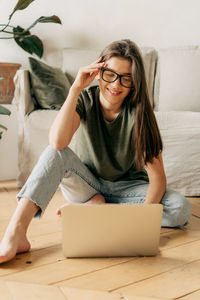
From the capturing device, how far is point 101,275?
90 cm

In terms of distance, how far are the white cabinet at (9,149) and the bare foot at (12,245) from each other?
1174 millimetres

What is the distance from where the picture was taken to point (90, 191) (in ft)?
4.01

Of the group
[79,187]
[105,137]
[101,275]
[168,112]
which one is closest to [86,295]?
[101,275]

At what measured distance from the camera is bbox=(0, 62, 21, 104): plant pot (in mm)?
2084

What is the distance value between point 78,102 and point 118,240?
0.49 m

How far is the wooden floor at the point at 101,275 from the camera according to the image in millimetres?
810

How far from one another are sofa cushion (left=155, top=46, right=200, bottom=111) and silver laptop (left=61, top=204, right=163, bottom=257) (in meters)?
1.35

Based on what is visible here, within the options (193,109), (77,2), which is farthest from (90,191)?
(77,2)

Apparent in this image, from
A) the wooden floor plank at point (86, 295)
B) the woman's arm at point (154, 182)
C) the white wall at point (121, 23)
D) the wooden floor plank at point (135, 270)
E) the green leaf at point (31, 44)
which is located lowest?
the wooden floor plank at point (135, 270)

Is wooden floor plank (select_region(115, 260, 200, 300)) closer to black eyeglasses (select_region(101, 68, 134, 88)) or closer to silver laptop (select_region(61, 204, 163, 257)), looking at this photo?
silver laptop (select_region(61, 204, 163, 257))

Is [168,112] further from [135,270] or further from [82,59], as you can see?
[135,270]

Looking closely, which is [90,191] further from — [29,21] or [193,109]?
[29,21]

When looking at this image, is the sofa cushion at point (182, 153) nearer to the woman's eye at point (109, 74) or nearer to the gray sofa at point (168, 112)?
the gray sofa at point (168, 112)

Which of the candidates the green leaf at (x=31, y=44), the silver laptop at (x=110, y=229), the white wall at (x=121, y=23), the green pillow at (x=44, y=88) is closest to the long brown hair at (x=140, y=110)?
the silver laptop at (x=110, y=229)
